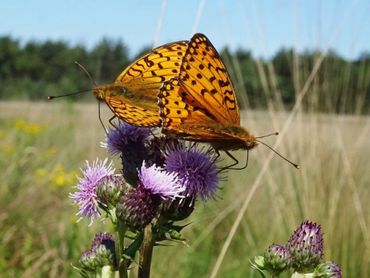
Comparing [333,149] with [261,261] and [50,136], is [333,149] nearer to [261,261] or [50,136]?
[261,261]

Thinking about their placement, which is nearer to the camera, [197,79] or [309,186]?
[197,79]

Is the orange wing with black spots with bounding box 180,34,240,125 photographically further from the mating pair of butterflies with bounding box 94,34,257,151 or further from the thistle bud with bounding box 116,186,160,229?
the thistle bud with bounding box 116,186,160,229

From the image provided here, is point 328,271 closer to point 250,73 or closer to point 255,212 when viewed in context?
point 255,212

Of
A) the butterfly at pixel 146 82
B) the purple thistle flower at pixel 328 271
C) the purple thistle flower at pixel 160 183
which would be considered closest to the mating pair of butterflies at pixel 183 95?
the butterfly at pixel 146 82

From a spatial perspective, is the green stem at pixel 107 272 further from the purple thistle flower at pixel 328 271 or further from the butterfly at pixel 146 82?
the purple thistle flower at pixel 328 271

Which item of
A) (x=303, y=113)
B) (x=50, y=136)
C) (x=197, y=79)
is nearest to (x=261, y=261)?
(x=197, y=79)

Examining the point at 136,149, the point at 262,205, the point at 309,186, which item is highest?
the point at 136,149

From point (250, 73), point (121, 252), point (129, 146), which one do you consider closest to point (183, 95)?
point (129, 146)

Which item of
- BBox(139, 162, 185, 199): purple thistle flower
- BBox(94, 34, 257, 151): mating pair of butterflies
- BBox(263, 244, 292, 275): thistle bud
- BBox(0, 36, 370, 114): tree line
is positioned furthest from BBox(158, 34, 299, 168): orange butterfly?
BBox(0, 36, 370, 114): tree line
